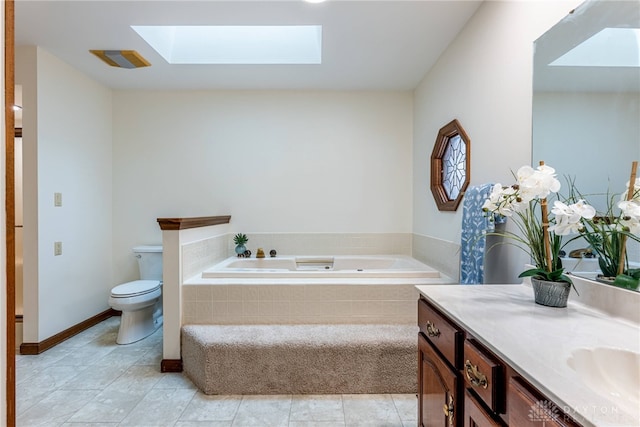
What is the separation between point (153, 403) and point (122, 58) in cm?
268

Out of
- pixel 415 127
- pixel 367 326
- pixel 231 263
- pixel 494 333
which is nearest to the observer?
pixel 494 333

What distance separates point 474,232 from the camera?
1.82 metres

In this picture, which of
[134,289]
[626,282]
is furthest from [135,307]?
[626,282]

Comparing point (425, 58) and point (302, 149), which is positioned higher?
point (425, 58)

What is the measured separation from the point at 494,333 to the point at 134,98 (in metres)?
3.84

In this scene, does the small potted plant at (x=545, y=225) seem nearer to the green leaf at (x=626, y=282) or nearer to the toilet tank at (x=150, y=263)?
the green leaf at (x=626, y=282)

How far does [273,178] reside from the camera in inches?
131

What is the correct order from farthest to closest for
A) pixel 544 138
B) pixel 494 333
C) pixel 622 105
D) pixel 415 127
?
pixel 415 127 → pixel 544 138 → pixel 622 105 → pixel 494 333

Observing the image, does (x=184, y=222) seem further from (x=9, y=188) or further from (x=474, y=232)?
(x=474, y=232)

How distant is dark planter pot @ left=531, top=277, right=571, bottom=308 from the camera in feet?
3.43

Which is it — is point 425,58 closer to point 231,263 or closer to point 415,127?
point 415,127

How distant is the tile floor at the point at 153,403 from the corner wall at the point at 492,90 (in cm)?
114

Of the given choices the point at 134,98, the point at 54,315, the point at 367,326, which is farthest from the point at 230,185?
the point at 367,326

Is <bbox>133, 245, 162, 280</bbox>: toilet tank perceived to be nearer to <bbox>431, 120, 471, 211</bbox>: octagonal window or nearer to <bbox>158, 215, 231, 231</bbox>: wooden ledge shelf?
<bbox>158, 215, 231, 231</bbox>: wooden ledge shelf
